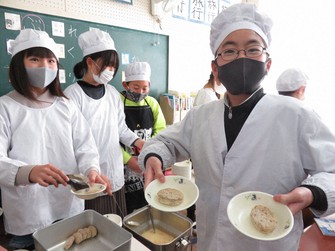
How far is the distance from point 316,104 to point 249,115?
11.6ft

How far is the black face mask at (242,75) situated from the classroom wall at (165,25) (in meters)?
1.93

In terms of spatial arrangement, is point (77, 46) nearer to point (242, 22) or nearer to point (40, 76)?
point (40, 76)

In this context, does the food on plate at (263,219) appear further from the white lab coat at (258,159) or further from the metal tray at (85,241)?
the metal tray at (85,241)

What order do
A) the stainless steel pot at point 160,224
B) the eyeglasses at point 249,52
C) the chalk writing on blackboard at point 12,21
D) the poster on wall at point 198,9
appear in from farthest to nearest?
the poster on wall at point 198,9 < the chalk writing on blackboard at point 12,21 < the stainless steel pot at point 160,224 < the eyeglasses at point 249,52

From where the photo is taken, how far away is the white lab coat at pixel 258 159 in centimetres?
86

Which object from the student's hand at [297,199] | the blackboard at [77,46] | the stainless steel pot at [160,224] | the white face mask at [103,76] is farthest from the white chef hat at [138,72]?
the student's hand at [297,199]

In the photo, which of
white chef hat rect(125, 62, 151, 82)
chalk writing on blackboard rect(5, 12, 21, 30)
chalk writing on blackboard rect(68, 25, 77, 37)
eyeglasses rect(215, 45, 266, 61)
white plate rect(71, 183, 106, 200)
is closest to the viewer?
eyeglasses rect(215, 45, 266, 61)

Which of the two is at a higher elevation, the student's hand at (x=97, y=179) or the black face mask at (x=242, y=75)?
the black face mask at (x=242, y=75)

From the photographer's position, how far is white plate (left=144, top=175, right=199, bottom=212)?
3.02 ft

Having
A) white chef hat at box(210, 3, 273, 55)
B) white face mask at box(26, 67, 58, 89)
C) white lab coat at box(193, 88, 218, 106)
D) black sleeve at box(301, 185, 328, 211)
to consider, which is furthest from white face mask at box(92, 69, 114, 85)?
black sleeve at box(301, 185, 328, 211)

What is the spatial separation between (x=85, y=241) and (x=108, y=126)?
93 cm

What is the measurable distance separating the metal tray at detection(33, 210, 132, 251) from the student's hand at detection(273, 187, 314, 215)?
575 millimetres

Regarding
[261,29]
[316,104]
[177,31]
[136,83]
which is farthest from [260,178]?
[316,104]

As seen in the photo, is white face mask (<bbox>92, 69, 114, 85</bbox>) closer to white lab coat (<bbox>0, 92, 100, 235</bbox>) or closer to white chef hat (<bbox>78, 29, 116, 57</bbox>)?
white chef hat (<bbox>78, 29, 116, 57</bbox>)
